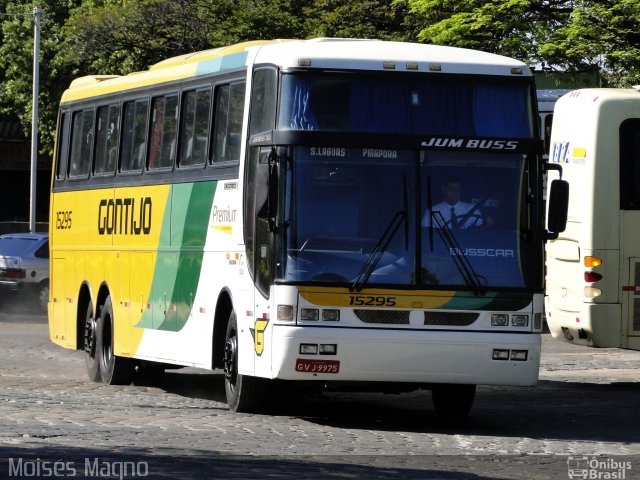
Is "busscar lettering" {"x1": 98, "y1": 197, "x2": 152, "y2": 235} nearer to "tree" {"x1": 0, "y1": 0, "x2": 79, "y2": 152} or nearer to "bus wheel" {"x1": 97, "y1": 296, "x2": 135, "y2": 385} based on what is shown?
"bus wheel" {"x1": 97, "y1": 296, "x2": 135, "y2": 385}

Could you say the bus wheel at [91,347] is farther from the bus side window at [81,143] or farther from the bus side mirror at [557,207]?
the bus side mirror at [557,207]

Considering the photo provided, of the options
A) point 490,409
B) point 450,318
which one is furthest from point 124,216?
point 450,318

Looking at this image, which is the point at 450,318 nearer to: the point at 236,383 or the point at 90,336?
the point at 236,383

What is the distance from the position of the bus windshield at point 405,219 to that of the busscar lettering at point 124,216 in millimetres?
4332

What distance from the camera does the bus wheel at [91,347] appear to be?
1828 centimetres

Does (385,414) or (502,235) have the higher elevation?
(502,235)

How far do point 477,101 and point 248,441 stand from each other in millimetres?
3697

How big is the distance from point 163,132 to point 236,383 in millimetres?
3777

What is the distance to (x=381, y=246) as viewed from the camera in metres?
12.6

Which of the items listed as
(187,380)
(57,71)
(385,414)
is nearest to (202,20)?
(57,71)

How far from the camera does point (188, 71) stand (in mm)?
15953

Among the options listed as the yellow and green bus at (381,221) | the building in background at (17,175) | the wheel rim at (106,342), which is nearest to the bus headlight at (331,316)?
the yellow and green bus at (381,221)

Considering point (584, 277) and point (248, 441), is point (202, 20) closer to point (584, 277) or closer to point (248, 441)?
point (584, 277)

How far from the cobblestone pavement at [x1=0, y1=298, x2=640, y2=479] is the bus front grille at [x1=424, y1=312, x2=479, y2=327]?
35.5 inches
